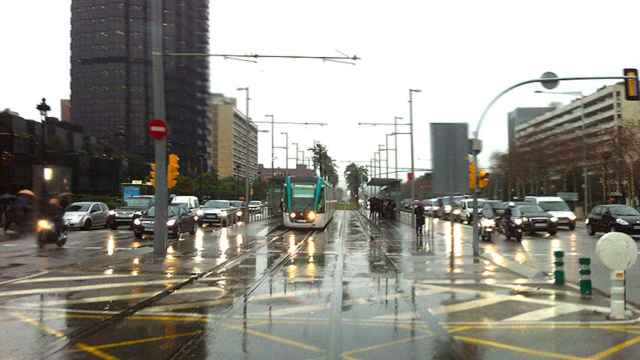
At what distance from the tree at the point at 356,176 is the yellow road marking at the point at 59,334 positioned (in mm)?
121288

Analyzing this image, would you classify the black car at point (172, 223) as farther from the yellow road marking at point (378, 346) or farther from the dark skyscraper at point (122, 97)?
the dark skyscraper at point (122, 97)

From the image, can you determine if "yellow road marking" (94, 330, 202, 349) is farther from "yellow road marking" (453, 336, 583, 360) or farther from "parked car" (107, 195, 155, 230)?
"parked car" (107, 195, 155, 230)

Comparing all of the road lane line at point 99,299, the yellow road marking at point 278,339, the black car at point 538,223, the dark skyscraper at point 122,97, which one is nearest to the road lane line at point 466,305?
the yellow road marking at point 278,339

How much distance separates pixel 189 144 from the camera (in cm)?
12562

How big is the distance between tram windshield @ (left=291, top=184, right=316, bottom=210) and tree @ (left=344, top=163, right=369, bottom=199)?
95.2m

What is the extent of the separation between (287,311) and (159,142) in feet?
32.1

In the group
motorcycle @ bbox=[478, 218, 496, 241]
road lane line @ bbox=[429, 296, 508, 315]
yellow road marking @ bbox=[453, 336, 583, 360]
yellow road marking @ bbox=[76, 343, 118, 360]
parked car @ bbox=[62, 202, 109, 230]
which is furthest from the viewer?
parked car @ bbox=[62, 202, 109, 230]

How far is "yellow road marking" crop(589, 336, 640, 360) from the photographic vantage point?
6672mm

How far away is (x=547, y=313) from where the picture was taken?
9289 millimetres

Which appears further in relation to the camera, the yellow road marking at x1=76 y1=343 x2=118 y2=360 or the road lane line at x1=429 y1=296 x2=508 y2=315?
the road lane line at x1=429 y1=296 x2=508 y2=315

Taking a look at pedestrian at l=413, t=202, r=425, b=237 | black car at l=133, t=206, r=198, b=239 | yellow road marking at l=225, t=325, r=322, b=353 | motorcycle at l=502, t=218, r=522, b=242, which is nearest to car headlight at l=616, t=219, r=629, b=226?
motorcycle at l=502, t=218, r=522, b=242

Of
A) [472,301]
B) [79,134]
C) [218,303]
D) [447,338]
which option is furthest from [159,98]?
[79,134]

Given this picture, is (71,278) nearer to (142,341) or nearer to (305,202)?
(142,341)

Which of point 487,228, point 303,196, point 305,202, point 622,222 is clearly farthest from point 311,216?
point 622,222
